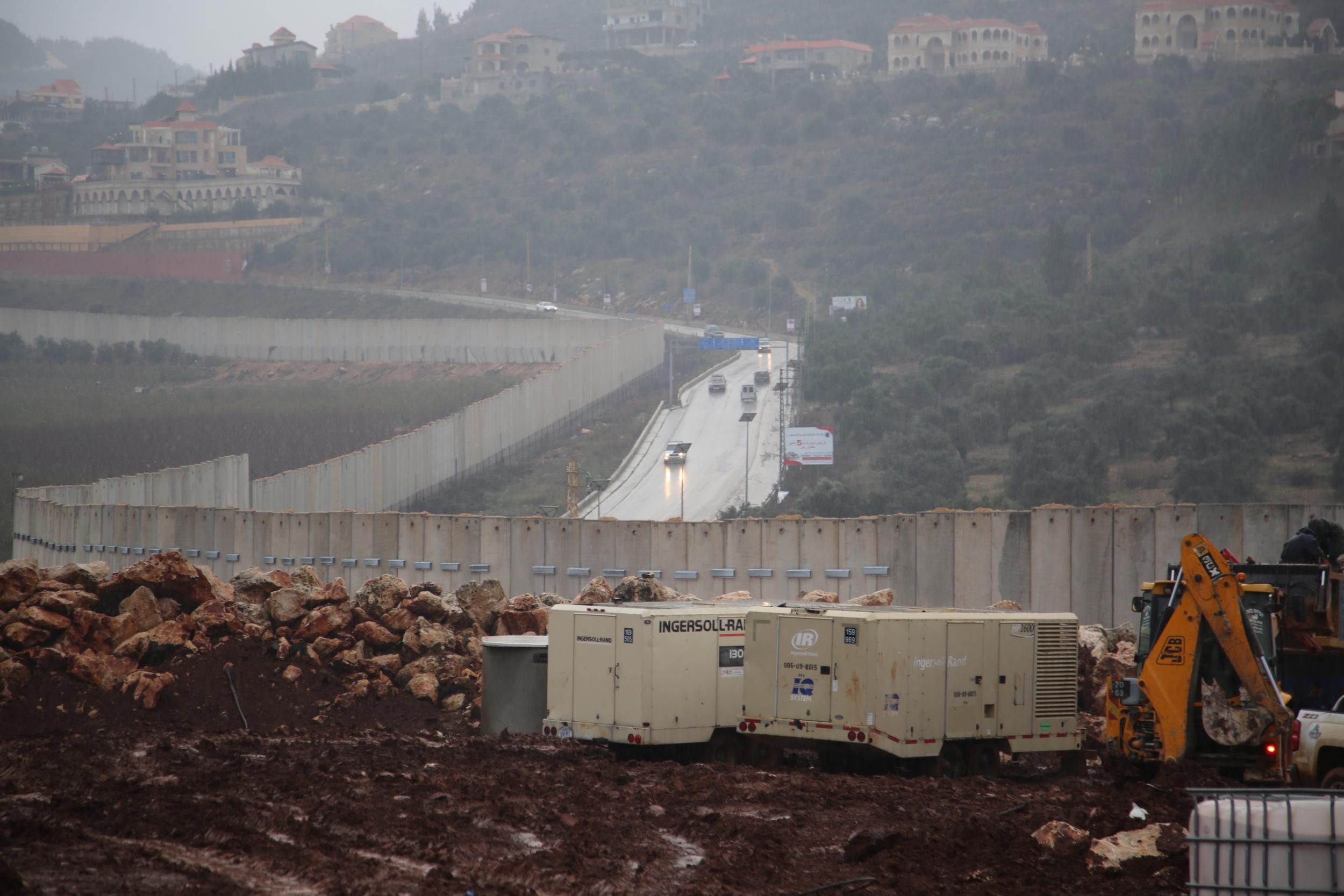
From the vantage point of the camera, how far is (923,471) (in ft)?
215

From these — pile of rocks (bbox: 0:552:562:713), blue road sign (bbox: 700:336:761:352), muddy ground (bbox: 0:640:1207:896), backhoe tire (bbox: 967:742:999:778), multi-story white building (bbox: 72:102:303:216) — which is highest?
multi-story white building (bbox: 72:102:303:216)

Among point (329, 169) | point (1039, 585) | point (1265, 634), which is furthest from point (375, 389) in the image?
point (329, 169)

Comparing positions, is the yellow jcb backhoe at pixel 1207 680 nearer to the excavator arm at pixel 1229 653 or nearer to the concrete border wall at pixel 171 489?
the excavator arm at pixel 1229 653

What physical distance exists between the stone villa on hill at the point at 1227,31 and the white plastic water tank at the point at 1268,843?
181m

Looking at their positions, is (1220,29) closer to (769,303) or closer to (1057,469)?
(769,303)

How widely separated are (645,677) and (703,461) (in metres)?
54.2

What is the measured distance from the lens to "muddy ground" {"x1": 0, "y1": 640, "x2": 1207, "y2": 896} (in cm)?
1129

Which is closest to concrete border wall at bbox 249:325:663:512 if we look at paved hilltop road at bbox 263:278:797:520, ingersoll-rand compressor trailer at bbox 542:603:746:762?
paved hilltop road at bbox 263:278:797:520

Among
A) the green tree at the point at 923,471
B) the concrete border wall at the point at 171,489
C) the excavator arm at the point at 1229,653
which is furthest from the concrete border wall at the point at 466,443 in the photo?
the excavator arm at the point at 1229,653

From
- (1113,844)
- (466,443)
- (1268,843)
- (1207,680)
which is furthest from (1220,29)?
(1268,843)

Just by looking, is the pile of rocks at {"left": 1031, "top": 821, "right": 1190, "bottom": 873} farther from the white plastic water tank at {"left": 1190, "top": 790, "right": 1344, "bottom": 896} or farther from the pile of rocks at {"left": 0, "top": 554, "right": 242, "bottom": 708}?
the pile of rocks at {"left": 0, "top": 554, "right": 242, "bottom": 708}

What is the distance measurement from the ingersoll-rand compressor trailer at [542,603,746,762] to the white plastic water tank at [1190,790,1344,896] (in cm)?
966

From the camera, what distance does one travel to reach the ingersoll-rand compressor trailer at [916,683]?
17.0 m

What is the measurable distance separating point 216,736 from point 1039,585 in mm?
16231
